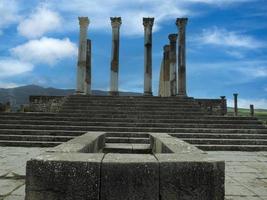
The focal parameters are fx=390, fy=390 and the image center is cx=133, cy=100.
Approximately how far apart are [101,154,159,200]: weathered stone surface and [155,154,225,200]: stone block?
0.10 m

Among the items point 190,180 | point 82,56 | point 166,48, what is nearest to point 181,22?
point 166,48

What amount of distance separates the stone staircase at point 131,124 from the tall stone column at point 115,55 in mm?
4799

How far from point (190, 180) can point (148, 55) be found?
71.8 ft

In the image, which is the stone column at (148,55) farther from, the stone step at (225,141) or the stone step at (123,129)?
the stone step at (225,141)

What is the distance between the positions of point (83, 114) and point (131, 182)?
45.3ft

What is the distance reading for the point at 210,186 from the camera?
14.1 feet

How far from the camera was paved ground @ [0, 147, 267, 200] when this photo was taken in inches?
228

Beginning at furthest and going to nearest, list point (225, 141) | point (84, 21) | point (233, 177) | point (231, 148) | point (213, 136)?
point (84, 21) < point (213, 136) < point (225, 141) < point (231, 148) < point (233, 177)

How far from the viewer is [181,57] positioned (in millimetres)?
25828

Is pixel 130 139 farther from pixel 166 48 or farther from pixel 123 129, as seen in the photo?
pixel 166 48

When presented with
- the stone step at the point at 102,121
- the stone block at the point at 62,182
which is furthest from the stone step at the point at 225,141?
the stone block at the point at 62,182

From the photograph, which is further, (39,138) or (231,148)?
(39,138)

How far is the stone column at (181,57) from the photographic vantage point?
83.9 feet

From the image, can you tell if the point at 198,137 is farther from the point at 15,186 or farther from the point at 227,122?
the point at 15,186
